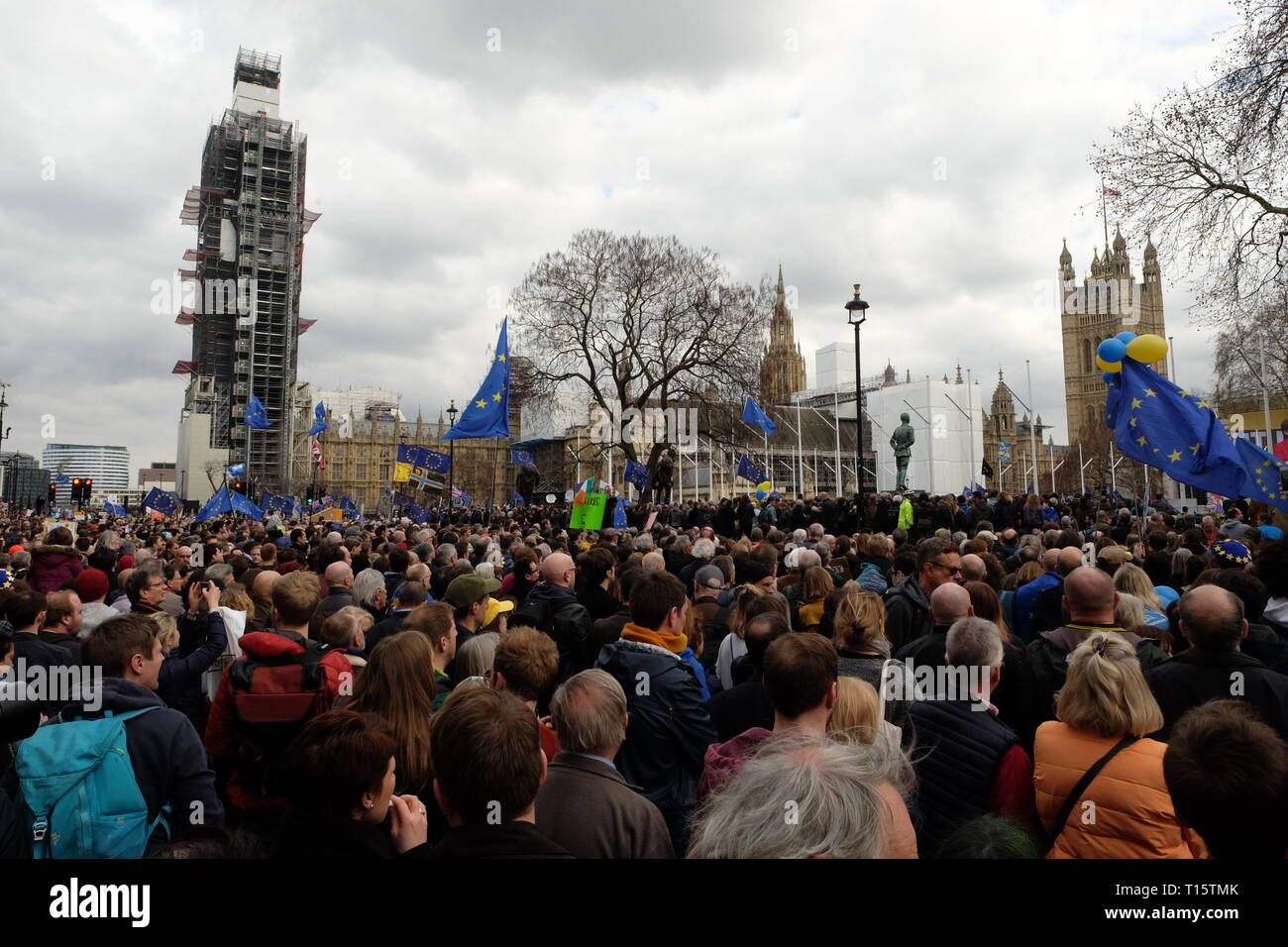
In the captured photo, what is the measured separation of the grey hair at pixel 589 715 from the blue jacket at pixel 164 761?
1.43 m

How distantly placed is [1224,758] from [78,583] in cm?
709

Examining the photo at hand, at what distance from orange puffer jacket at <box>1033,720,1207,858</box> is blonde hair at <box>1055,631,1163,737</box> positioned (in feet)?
0.20

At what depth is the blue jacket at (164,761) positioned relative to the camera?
3.05m

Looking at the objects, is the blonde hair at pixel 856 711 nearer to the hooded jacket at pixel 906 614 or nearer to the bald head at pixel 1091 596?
the bald head at pixel 1091 596

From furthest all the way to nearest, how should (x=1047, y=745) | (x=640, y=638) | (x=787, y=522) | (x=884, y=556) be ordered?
(x=787, y=522) → (x=884, y=556) → (x=640, y=638) → (x=1047, y=745)

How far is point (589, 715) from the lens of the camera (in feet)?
9.23

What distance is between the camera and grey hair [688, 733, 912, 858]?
6.50ft

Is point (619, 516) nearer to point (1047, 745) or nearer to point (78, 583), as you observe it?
point (78, 583)

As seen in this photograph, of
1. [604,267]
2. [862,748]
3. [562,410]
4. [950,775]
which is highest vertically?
[604,267]

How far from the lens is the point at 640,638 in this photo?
13.8 ft

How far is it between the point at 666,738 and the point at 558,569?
2.40 m

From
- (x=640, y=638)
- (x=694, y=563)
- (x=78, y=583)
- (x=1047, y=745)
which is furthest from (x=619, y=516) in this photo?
(x=1047, y=745)

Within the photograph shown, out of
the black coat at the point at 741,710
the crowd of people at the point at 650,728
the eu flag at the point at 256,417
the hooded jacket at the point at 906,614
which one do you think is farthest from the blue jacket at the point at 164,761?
the eu flag at the point at 256,417

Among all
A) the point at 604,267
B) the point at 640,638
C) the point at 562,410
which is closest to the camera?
the point at 640,638
